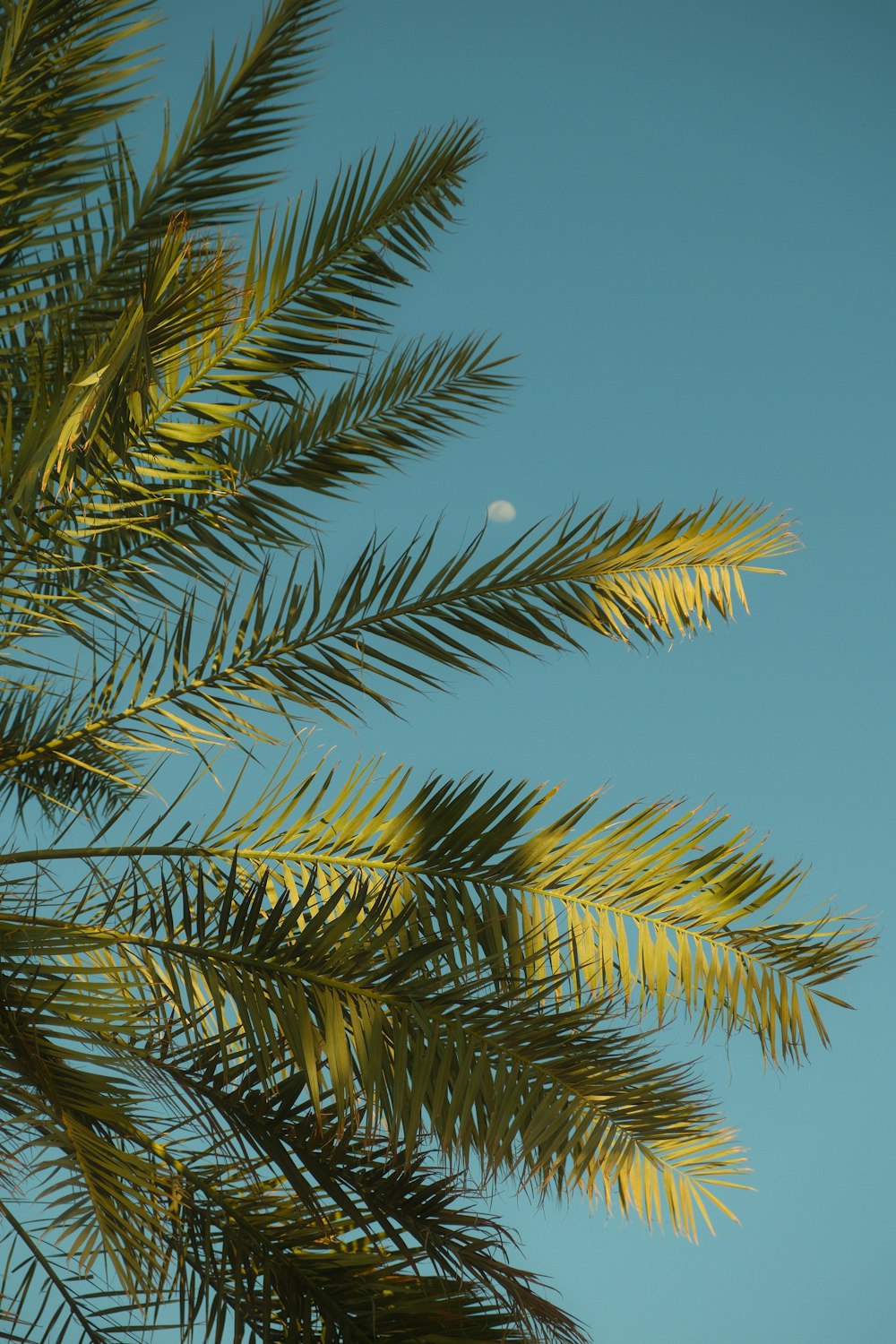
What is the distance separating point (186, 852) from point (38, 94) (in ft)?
7.35

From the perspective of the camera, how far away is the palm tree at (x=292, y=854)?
2.49 meters

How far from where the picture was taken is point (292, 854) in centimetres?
349

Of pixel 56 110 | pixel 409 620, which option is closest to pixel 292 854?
pixel 409 620

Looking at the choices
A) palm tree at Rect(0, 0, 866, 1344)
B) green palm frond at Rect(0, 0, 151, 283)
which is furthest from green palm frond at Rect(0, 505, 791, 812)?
green palm frond at Rect(0, 0, 151, 283)

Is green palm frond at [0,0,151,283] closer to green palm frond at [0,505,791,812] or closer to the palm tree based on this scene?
the palm tree

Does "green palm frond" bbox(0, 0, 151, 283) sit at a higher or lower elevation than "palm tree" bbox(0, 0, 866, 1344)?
higher

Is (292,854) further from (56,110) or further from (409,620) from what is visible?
(56,110)

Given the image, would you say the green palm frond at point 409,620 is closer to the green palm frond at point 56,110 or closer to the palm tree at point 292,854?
the palm tree at point 292,854

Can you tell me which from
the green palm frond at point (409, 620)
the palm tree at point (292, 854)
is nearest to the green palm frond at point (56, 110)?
the palm tree at point (292, 854)

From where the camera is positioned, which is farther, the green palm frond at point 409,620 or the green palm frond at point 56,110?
the green palm frond at point 409,620

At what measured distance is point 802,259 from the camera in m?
22.5

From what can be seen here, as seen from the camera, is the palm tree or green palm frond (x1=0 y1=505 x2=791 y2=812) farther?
green palm frond (x1=0 y1=505 x2=791 y2=812)

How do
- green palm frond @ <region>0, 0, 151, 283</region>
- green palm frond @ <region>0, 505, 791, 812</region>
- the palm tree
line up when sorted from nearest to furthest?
the palm tree → green palm frond @ <region>0, 0, 151, 283</region> → green palm frond @ <region>0, 505, 791, 812</region>

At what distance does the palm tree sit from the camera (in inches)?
98.2
